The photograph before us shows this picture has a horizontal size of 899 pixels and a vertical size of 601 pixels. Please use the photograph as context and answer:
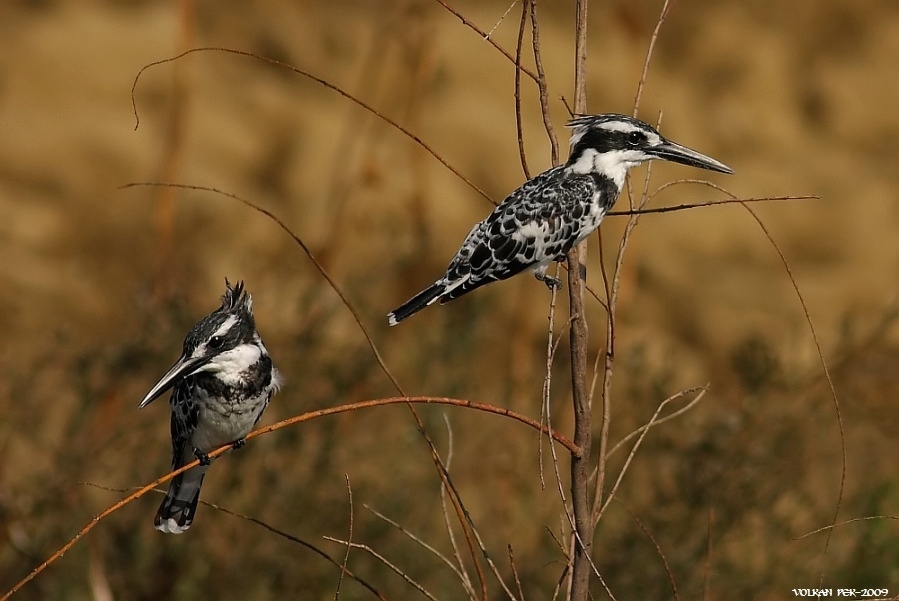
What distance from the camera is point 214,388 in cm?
305

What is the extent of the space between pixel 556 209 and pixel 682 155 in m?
0.36

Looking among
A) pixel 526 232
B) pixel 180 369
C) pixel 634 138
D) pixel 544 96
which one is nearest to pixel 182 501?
pixel 180 369

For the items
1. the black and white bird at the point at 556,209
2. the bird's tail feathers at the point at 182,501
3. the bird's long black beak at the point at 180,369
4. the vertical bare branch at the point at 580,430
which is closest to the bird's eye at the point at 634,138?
the black and white bird at the point at 556,209

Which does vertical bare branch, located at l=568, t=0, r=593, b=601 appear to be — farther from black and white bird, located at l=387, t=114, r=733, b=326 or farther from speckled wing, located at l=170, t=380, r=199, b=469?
speckled wing, located at l=170, t=380, r=199, b=469

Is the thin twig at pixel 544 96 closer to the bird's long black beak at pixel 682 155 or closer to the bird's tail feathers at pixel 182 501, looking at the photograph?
the bird's long black beak at pixel 682 155

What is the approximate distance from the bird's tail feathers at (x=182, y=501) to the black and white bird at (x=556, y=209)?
0.87 meters

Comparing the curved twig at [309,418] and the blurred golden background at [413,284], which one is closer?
the curved twig at [309,418]

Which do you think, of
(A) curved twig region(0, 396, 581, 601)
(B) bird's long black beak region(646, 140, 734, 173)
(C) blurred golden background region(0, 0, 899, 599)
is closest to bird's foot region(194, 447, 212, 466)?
(A) curved twig region(0, 396, 581, 601)

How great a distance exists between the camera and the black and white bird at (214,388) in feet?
8.74

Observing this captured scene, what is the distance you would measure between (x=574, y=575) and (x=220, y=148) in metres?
6.66

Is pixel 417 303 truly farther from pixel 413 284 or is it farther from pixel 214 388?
pixel 413 284

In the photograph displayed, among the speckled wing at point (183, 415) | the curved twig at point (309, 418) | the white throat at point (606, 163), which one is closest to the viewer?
the curved twig at point (309, 418)

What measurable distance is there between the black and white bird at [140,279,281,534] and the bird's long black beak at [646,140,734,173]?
927mm

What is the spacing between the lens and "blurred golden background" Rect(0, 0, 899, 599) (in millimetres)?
5098
